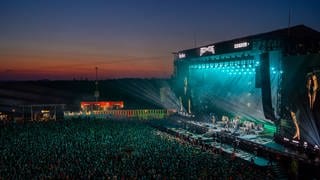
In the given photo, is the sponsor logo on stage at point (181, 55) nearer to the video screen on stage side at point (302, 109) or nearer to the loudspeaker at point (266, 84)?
the loudspeaker at point (266, 84)

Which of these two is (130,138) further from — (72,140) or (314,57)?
(314,57)

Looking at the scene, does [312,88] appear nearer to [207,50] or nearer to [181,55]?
[207,50]

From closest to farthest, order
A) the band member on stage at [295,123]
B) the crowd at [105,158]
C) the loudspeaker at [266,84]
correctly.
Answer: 1. the crowd at [105,158]
2. the band member on stage at [295,123]
3. the loudspeaker at [266,84]

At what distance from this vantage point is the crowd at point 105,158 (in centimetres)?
1454

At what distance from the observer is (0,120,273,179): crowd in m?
14.5

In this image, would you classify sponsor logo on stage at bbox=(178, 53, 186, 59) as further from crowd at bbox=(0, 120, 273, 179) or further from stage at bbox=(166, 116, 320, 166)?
crowd at bbox=(0, 120, 273, 179)

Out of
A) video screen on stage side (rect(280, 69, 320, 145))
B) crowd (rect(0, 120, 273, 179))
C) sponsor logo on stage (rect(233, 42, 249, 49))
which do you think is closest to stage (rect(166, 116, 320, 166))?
video screen on stage side (rect(280, 69, 320, 145))

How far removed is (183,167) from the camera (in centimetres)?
1545

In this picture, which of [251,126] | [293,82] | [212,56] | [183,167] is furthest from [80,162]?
[212,56]

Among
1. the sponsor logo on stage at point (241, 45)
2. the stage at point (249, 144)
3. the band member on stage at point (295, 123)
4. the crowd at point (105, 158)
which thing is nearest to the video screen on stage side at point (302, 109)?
the band member on stage at point (295, 123)

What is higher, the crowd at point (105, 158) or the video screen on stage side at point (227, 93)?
the video screen on stage side at point (227, 93)

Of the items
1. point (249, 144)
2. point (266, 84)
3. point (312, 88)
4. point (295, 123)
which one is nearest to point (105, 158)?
point (249, 144)

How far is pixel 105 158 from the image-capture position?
57.6 feet

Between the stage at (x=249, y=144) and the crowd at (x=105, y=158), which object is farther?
the stage at (x=249, y=144)
